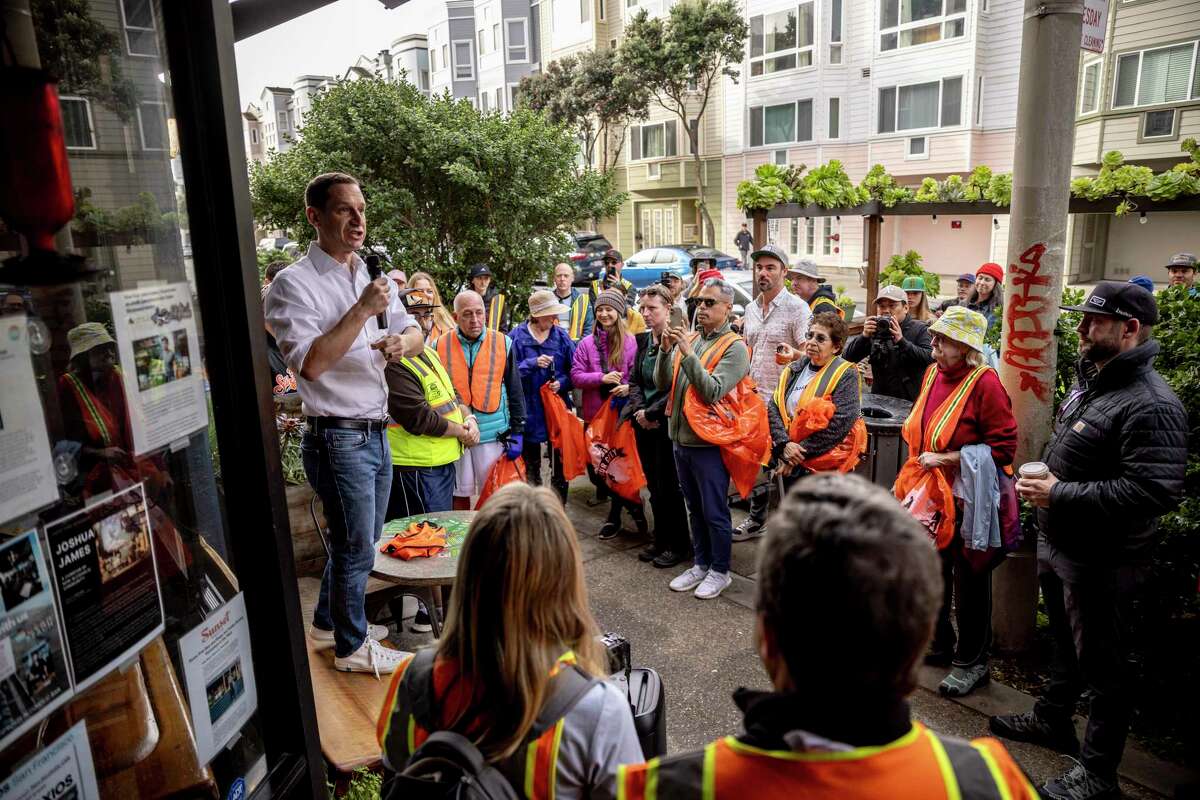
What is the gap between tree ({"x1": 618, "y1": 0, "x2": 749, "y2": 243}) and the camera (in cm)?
2827

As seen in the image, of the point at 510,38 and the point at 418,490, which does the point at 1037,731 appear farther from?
the point at 510,38

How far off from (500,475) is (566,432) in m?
1.18

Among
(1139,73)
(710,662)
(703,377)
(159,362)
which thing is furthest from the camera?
(1139,73)

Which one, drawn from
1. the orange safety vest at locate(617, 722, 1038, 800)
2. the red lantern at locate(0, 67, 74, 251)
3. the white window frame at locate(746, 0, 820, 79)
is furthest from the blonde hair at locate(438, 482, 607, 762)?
the white window frame at locate(746, 0, 820, 79)

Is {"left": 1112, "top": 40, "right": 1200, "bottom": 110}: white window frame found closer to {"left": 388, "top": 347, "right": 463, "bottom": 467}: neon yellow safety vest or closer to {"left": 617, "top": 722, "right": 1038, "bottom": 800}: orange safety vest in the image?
{"left": 388, "top": 347, "right": 463, "bottom": 467}: neon yellow safety vest

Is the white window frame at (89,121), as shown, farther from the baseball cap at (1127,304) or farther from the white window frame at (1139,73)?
the white window frame at (1139,73)

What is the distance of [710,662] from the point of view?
4.59 metres

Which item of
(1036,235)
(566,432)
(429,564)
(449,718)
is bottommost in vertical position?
(566,432)

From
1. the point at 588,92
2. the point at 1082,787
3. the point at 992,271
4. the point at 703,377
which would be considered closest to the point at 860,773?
the point at 1082,787

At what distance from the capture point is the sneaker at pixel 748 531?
6461 millimetres

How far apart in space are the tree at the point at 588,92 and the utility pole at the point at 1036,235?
26.6 metres

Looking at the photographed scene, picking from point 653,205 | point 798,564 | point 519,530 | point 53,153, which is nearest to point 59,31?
point 53,153

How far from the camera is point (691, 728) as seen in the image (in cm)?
399

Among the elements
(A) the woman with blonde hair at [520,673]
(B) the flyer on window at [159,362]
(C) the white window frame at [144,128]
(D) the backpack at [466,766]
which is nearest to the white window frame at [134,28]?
(C) the white window frame at [144,128]
